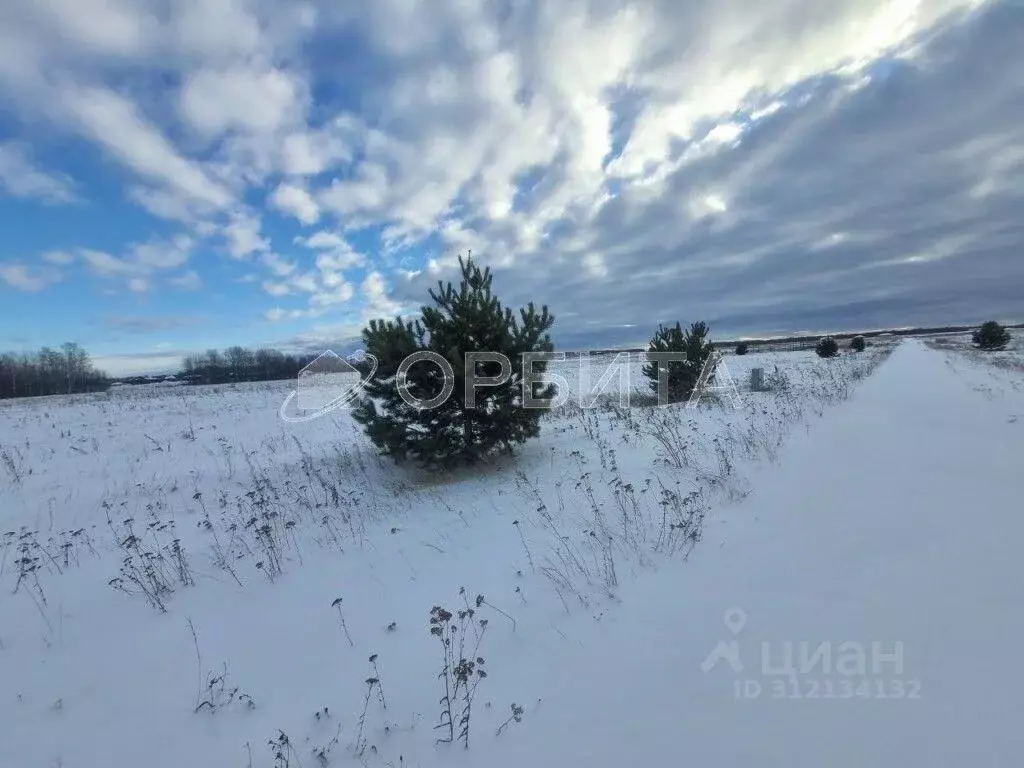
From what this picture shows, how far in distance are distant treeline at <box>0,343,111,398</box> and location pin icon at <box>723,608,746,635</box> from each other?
2432 inches

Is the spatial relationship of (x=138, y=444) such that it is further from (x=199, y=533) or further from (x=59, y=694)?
(x=59, y=694)

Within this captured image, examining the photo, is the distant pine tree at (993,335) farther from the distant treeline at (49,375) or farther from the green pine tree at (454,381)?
the distant treeline at (49,375)

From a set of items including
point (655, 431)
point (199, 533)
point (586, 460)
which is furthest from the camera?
point (655, 431)

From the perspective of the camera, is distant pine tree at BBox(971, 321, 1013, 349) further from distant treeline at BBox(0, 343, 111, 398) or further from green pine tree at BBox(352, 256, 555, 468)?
distant treeline at BBox(0, 343, 111, 398)

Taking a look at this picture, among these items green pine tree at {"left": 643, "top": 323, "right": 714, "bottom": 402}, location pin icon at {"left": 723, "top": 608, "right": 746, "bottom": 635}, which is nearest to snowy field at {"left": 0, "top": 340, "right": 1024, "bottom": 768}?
location pin icon at {"left": 723, "top": 608, "right": 746, "bottom": 635}

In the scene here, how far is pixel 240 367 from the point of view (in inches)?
2694

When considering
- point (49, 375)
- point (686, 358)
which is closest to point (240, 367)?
point (49, 375)

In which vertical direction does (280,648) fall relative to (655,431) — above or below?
below

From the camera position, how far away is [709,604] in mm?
3078

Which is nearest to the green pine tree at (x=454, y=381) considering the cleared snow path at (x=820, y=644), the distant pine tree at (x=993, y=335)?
the cleared snow path at (x=820, y=644)

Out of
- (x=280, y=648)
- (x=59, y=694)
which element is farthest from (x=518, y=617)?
(x=59, y=694)

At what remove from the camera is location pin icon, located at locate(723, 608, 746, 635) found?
9.13 feet

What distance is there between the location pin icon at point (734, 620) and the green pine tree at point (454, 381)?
4955mm

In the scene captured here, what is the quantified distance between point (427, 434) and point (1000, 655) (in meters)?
6.52
